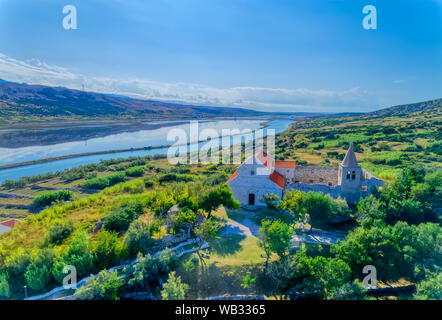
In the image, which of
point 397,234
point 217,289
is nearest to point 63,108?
point 217,289

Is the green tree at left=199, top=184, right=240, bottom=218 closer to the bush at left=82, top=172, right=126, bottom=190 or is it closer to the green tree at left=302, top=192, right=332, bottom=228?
the green tree at left=302, top=192, right=332, bottom=228

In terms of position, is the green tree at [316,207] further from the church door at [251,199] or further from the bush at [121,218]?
the bush at [121,218]

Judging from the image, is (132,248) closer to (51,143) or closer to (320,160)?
(320,160)

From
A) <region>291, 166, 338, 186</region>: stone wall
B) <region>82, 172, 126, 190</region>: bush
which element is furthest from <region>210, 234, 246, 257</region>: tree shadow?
Result: <region>82, 172, 126, 190</region>: bush

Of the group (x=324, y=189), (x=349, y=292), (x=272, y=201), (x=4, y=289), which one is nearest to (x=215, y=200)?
(x=272, y=201)

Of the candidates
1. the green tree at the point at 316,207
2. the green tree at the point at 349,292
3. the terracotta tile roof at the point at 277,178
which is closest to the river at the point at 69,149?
the terracotta tile roof at the point at 277,178
